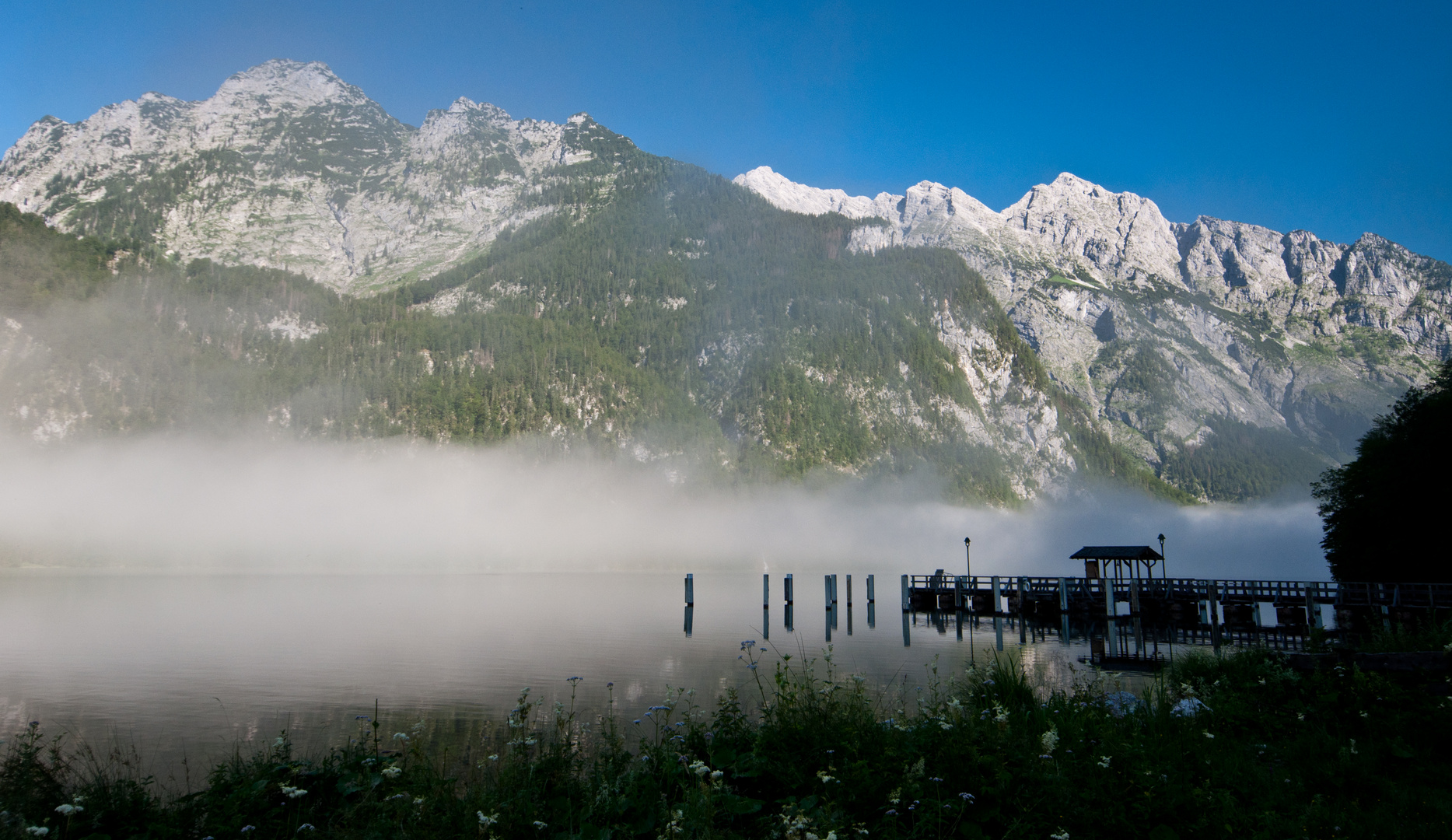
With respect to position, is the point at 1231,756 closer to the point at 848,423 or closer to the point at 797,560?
the point at 797,560

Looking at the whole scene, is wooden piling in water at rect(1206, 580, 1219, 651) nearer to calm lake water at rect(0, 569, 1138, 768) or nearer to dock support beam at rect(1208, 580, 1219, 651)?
dock support beam at rect(1208, 580, 1219, 651)

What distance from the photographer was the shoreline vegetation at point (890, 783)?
6.92 m

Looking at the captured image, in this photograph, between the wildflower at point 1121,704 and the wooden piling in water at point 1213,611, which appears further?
the wooden piling in water at point 1213,611

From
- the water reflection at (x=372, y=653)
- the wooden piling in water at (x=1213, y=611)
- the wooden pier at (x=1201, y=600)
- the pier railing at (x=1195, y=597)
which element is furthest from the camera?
the wooden piling in water at (x=1213, y=611)

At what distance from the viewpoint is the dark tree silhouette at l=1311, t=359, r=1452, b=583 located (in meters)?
40.3

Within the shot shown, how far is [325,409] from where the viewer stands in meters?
171

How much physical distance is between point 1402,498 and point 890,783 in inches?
1995

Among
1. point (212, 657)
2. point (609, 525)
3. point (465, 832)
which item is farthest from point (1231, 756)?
point (609, 525)

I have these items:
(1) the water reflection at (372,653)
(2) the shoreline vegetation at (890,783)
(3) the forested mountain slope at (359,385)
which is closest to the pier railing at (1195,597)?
(1) the water reflection at (372,653)

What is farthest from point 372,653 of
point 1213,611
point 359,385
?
point 359,385

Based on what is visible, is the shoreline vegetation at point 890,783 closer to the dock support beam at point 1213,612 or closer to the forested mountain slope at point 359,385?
the dock support beam at point 1213,612

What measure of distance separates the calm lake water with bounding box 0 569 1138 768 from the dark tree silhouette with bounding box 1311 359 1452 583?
856 inches

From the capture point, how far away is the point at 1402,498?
140 ft

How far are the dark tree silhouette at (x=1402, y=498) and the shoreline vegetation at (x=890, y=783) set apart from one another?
A: 41.3 m
